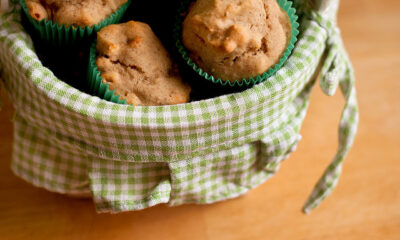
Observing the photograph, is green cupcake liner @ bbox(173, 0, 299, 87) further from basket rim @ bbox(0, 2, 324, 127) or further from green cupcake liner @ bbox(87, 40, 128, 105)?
green cupcake liner @ bbox(87, 40, 128, 105)

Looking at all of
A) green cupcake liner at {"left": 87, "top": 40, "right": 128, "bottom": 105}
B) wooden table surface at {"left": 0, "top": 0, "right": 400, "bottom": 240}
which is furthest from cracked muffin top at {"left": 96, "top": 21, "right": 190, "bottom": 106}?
wooden table surface at {"left": 0, "top": 0, "right": 400, "bottom": 240}

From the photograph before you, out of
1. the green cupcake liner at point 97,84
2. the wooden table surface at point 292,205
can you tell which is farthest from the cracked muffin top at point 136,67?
the wooden table surface at point 292,205

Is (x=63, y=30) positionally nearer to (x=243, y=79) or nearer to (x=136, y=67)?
(x=136, y=67)

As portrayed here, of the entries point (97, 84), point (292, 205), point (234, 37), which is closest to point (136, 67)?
point (97, 84)

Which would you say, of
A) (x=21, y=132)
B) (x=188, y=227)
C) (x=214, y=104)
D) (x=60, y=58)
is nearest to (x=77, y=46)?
(x=60, y=58)

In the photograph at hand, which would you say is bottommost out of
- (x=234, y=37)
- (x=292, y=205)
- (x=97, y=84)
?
(x=292, y=205)

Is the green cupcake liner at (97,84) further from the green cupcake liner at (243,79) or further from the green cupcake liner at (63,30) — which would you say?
the green cupcake liner at (243,79)
